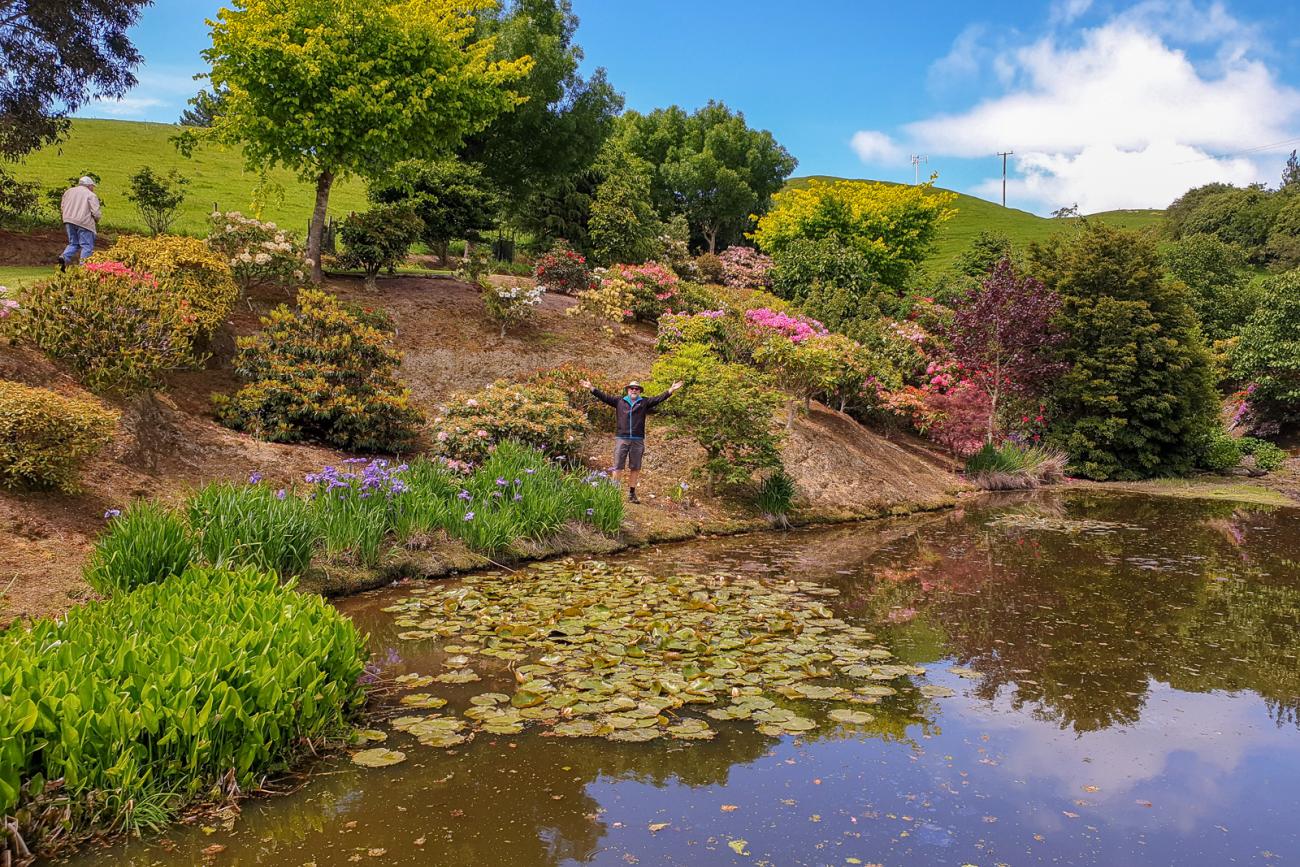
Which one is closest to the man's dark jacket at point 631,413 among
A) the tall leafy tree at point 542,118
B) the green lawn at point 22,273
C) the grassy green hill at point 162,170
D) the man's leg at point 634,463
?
the man's leg at point 634,463

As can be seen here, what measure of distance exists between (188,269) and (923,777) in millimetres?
12495

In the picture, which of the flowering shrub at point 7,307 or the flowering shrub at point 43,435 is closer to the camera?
the flowering shrub at point 43,435

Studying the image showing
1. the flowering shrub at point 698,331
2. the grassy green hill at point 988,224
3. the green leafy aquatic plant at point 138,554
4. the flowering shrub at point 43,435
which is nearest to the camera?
the green leafy aquatic plant at point 138,554

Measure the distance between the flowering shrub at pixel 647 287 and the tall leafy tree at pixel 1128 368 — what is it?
10936 millimetres

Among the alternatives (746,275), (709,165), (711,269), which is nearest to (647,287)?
(711,269)

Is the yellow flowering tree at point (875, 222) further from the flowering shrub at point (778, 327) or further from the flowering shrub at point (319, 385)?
the flowering shrub at point (319, 385)

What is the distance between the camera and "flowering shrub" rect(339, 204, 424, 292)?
55.4 feet

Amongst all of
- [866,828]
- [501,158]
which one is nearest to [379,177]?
[501,158]

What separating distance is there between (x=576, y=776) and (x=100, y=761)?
2348mm

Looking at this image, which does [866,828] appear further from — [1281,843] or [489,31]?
[489,31]

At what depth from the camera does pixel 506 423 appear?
11.8 metres

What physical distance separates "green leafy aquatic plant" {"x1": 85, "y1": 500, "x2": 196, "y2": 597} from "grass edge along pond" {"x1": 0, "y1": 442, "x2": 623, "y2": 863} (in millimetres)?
11

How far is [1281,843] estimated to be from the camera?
3.91 metres

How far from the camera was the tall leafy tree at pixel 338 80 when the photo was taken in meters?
14.1
